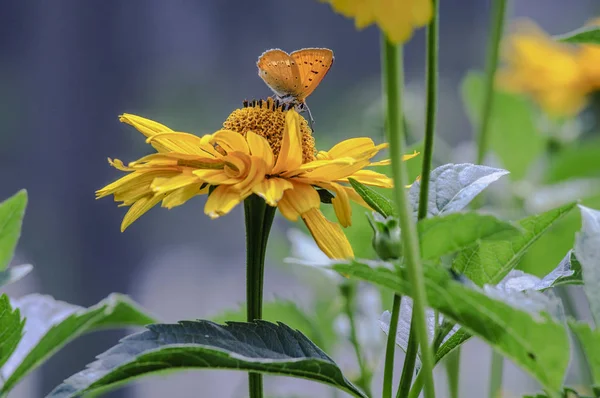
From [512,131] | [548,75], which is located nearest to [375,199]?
[512,131]

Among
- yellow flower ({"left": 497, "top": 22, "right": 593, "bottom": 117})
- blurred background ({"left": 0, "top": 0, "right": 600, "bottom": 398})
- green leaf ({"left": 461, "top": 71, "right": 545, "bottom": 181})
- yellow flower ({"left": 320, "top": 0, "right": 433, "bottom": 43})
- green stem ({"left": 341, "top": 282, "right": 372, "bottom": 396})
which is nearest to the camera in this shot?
yellow flower ({"left": 320, "top": 0, "right": 433, "bottom": 43})

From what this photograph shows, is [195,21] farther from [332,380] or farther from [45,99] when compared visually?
[332,380]

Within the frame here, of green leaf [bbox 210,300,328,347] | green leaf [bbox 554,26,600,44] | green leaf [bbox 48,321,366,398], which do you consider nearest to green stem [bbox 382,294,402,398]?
green leaf [bbox 48,321,366,398]

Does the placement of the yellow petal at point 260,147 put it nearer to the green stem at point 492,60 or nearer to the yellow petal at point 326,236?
the yellow petal at point 326,236

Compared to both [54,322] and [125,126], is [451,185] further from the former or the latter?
[125,126]

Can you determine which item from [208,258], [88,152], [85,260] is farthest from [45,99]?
A: [208,258]

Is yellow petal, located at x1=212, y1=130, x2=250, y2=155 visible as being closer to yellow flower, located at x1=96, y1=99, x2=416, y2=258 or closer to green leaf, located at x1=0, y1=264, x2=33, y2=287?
yellow flower, located at x1=96, y1=99, x2=416, y2=258
